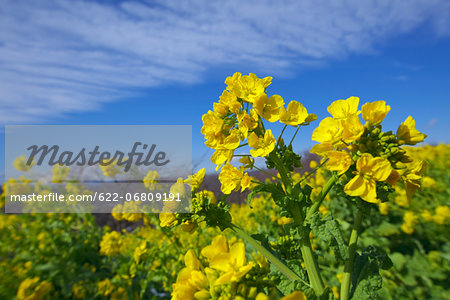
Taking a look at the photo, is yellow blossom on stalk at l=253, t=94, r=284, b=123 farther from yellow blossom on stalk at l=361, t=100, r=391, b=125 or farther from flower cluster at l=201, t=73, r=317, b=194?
yellow blossom on stalk at l=361, t=100, r=391, b=125

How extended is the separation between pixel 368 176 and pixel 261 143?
0.43 metres

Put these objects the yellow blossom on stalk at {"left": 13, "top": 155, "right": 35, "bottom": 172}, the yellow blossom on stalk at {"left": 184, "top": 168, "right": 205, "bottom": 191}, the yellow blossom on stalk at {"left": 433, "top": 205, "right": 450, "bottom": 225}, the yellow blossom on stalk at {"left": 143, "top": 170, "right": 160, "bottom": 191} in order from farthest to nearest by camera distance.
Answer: the yellow blossom on stalk at {"left": 13, "top": 155, "right": 35, "bottom": 172} → the yellow blossom on stalk at {"left": 433, "top": 205, "right": 450, "bottom": 225} → the yellow blossom on stalk at {"left": 143, "top": 170, "right": 160, "bottom": 191} → the yellow blossom on stalk at {"left": 184, "top": 168, "right": 205, "bottom": 191}

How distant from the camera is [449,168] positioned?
591cm

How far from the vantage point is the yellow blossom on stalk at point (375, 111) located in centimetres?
107

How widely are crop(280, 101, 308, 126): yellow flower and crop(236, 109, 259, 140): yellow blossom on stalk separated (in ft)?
0.44

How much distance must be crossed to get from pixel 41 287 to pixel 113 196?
1512 mm

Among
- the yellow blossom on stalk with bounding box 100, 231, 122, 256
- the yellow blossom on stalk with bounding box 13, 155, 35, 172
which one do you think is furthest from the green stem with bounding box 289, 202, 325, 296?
the yellow blossom on stalk with bounding box 13, 155, 35, 172

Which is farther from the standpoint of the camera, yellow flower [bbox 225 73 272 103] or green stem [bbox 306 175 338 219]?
yellow flower [bbox 225 73 272 103]

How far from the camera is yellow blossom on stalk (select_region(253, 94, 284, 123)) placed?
47.5 inches

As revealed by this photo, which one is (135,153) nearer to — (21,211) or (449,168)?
(21,211)

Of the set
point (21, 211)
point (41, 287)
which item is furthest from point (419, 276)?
point (21, 211)

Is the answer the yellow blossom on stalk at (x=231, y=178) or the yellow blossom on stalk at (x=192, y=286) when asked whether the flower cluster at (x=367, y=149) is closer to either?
the yellow blossom on stalk at (x=231, y=178)

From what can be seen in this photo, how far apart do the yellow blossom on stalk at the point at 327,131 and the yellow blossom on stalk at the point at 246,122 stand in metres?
0.26

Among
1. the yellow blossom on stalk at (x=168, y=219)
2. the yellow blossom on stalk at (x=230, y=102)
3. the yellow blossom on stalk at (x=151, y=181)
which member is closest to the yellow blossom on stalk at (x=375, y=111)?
the yellow blossom on stalk at (x=230, y=102)
